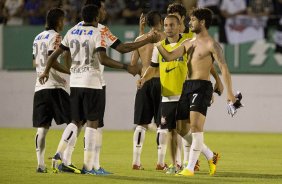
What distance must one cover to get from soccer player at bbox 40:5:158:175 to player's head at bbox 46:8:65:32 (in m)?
0.58

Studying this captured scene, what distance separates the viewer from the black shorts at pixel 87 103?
13.4 metres

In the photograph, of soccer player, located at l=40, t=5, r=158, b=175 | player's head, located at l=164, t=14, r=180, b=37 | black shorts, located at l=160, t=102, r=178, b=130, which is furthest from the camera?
black shorts, located at l=160, t=102, r=178, b=130

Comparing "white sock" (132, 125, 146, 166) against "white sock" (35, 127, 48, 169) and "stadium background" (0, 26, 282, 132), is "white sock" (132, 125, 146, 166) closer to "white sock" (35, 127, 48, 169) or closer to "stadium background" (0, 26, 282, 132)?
"white sock" (35, 127, 48, 169)

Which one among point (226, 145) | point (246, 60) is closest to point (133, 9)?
point (246, 60)

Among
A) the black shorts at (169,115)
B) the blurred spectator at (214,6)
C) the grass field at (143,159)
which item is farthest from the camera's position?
the blurred spectator at (214,6)

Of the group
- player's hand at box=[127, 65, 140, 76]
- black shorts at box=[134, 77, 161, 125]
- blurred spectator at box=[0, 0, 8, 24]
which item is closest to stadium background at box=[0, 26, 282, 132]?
blurred spectator at box=[0, 0, 8, 24]

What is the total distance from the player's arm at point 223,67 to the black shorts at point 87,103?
1.63 m

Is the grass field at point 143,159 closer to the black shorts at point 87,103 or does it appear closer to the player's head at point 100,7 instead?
the black shorts at point 87,103

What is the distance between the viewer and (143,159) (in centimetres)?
1681

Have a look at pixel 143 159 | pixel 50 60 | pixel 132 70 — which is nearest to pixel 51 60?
pixel 50 60

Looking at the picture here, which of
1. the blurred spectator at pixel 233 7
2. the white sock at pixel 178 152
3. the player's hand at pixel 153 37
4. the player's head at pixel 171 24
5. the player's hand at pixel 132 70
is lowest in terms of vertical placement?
the white sock at pixel 178 152

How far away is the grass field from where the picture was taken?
12.9m

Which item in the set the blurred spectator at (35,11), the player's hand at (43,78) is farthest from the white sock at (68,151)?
the blurred spectator at (35,11)

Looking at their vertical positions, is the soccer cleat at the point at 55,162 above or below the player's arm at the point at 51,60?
below
